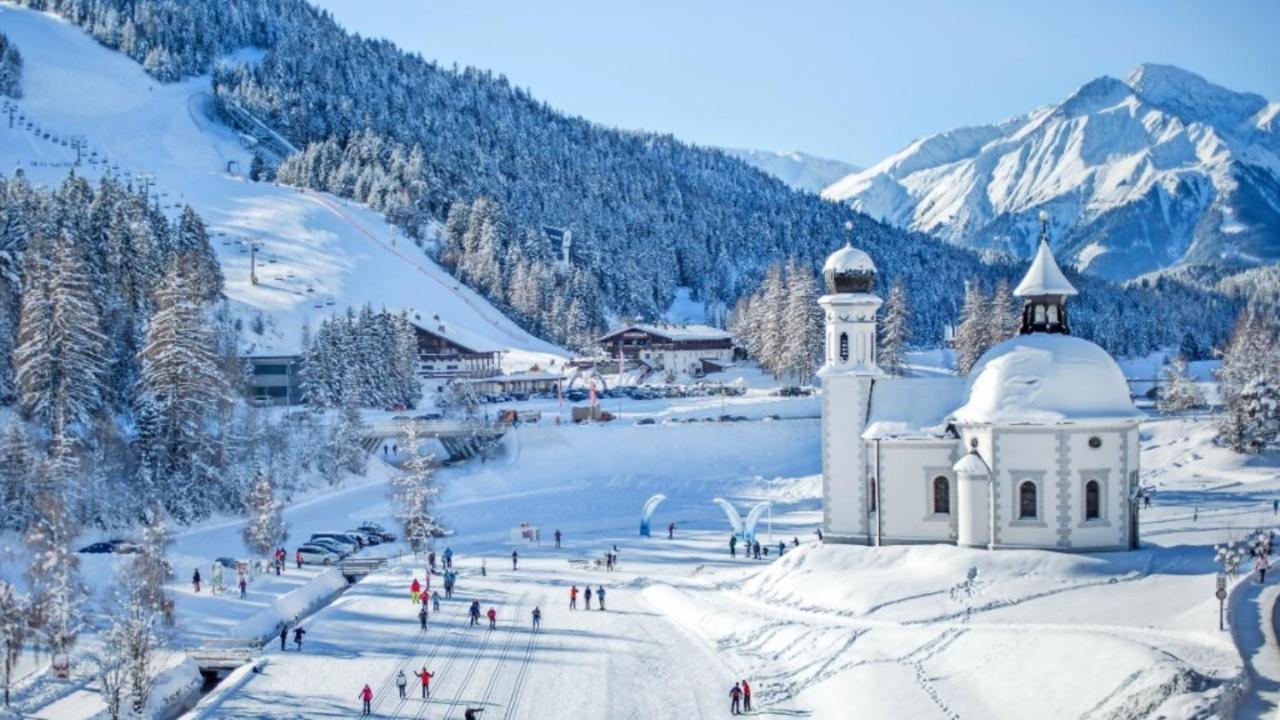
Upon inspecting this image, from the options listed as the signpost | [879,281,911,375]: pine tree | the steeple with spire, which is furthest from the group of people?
[879,281,911,375]: pine tree

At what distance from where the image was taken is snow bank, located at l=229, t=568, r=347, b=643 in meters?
39.8

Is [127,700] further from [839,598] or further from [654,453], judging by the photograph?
[654,453]

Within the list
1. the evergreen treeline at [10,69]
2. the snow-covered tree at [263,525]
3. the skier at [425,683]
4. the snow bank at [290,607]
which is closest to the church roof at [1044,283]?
the skier at [425,683]

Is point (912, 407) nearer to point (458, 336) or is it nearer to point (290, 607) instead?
point (290, 607)

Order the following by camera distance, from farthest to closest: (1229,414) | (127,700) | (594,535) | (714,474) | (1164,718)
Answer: (714,474), (1229,414), (594,535), (127,700), (1164,718)

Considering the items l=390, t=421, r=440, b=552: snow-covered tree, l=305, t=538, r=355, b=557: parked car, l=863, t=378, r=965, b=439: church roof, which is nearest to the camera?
l=863, t=378, r=965, b=439: church roof

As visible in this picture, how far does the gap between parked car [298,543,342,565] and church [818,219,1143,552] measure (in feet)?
67.6

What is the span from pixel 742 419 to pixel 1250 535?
4025 centimetres

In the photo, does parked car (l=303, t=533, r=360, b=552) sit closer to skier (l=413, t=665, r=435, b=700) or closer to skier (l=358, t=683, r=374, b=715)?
skier (l=413, t=665, r=435, b=700)

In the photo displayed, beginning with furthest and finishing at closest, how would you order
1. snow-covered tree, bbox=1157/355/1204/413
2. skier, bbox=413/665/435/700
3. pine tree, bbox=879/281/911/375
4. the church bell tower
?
pine tree, bbox=879/281/911/375, snow-covered tree, bbox=1157/355/1204/413, the church bell tower, skier, bbox=413/665/435/700

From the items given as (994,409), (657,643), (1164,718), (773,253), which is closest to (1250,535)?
(994,409)

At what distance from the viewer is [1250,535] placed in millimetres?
41625

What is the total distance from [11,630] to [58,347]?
2195cm

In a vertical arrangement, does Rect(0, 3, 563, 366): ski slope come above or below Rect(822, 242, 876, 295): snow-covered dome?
above
